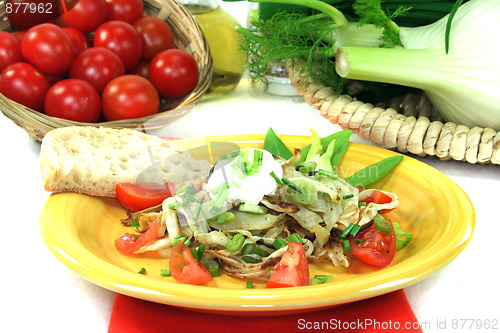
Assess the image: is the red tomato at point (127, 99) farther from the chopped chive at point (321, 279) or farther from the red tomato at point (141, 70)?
the chopped chive at point (321, 279)

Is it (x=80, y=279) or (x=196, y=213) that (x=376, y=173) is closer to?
(x=196, y=213)

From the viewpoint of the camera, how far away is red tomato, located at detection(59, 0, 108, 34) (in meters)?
1.86

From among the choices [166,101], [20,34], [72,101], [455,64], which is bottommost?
[166,101]

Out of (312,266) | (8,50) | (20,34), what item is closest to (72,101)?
(8,50)

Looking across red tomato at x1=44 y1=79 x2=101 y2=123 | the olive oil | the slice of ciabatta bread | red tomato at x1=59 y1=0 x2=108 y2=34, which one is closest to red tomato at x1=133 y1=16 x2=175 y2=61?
red tomato at x1=59 y1=0 x2=108 y2=34

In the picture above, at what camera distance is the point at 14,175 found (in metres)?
1.61

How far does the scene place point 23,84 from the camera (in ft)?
5.32

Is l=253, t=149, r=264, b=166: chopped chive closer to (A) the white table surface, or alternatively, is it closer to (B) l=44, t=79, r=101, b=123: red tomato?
(A) the white table surface

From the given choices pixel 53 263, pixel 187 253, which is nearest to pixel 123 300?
pixel 187 253

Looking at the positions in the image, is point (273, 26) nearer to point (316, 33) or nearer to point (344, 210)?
point (316, 33)

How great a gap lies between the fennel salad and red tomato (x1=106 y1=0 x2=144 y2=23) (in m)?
1.17

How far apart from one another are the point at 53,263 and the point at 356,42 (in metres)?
1.29

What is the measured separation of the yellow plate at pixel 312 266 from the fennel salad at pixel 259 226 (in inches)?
1.2

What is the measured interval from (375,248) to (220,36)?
158 centimetres
